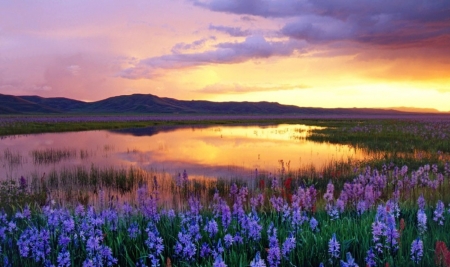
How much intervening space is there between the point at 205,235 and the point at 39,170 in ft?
44.6

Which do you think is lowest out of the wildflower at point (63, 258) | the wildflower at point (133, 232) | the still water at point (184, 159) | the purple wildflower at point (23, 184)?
the still water at point (184, 159)

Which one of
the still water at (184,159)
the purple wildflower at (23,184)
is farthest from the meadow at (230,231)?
the still water at (184,159)

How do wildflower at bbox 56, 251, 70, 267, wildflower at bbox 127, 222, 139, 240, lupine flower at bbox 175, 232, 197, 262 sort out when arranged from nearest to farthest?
wildflower at bbox 56, 251, 70, 267 < lupine flower at bbox 175, 232, 197, 262 < wildflower at bbox 127, 222, 139, 240

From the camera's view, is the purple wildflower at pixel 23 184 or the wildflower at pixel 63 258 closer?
the wildflower at pixel 63 258

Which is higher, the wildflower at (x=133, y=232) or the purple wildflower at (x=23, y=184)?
the wildflower at (x=133, y=232)

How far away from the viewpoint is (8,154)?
2080cm

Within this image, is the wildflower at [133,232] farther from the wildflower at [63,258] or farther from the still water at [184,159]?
the still water at [184,159]

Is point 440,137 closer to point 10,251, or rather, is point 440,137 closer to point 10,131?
point 10,251

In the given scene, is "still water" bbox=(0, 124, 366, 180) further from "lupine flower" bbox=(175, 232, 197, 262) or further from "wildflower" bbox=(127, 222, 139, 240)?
"lupine flower" bbox=(175, 232, 197, 262)

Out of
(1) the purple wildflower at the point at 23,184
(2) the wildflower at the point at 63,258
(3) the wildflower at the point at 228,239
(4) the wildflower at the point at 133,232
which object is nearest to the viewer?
(2) the wildflower at the point at 63,258

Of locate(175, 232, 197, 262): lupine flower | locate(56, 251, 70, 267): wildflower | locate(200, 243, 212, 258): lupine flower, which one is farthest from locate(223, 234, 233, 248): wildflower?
locate(56, 251, 70, 267): wildflower

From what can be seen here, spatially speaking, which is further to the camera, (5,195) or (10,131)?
(10,131)

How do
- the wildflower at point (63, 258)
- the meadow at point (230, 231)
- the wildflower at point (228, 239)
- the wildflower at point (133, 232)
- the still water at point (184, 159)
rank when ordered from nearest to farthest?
the wildflower at point (63, 258)
the meadow at point (230, 231)
the wildflower at point (228, 239)
the wildflower at point (133, 232)
the still water at point (184, 159)

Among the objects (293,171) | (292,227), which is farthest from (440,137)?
(292,227)
